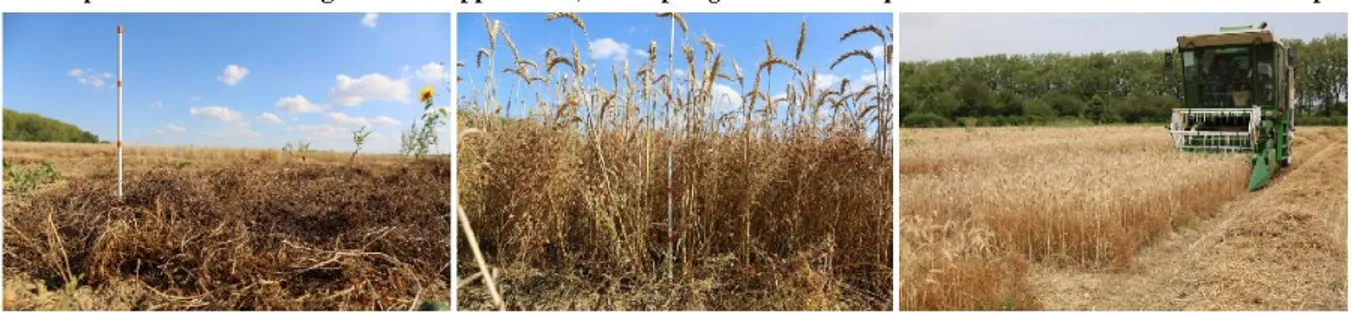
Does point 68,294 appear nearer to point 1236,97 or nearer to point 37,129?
point 37,129

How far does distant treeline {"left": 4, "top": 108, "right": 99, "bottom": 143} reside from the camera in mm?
3754

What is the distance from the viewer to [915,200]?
3.72 metres

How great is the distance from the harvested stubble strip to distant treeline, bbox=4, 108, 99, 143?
286 mm

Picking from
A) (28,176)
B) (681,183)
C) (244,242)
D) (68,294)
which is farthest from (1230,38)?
(28,176)

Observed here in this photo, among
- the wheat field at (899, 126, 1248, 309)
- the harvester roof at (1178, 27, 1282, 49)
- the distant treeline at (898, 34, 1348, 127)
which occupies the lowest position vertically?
the wheat field at (899, 126, 1248, 309)

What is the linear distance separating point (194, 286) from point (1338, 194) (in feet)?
22.4

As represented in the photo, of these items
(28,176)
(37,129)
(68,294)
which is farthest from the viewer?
(28,176)

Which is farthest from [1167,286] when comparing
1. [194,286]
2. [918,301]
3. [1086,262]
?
[194,286]

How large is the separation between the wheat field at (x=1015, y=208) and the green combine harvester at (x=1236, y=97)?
66.6 inches

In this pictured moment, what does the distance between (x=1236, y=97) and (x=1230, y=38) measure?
1297 mm

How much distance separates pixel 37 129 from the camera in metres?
4.08

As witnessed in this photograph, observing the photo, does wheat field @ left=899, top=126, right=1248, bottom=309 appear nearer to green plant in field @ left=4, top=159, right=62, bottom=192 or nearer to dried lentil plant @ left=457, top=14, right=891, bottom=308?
dried lentil plant @ left=457, top=14, right=891, bottom=308

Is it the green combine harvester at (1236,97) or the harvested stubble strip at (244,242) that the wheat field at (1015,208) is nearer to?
the green combine harvester at (1236,97)

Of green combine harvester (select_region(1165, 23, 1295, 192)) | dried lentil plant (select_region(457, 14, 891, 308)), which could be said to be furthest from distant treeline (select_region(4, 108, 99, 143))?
green combine harvester (select_region(1165, 23, 1295, 192))
